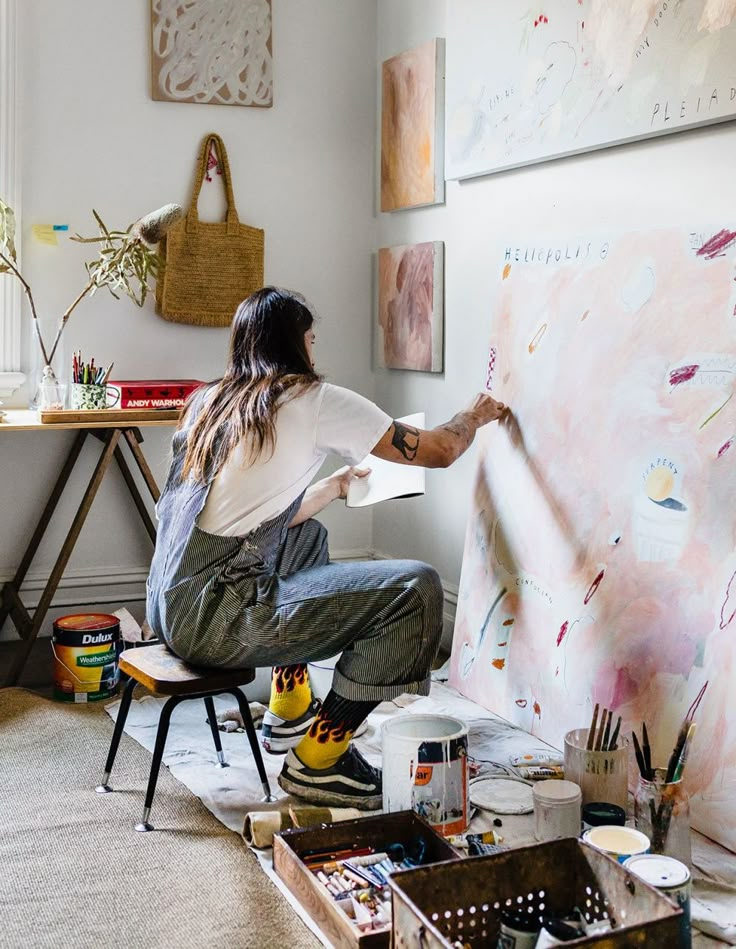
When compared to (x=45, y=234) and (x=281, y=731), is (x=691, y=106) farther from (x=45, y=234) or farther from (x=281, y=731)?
(x=45, y=234)

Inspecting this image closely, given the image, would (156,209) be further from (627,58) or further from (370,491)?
(627,58)

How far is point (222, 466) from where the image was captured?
2502mm

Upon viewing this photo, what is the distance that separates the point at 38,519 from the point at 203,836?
5.35 feet

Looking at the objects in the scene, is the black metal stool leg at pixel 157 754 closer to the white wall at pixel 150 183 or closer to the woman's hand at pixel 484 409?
the woman's hand at pixel 484 409

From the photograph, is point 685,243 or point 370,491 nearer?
point 685,243

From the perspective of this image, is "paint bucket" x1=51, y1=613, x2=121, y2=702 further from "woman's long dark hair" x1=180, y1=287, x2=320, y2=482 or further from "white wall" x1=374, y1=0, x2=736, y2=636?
A: "white wall" x1=374, y1=0, x2=736, y2=636

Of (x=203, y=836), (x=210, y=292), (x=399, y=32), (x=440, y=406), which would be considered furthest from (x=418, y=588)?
(x=399, y=32)

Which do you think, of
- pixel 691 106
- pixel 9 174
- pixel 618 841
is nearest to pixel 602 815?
pixel 618 841

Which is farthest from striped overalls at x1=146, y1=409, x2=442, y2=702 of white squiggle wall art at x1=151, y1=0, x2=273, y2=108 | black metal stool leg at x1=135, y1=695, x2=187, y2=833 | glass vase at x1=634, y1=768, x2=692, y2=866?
white squiggle wall art at x1=151, y1=0, x2=273, y2=108

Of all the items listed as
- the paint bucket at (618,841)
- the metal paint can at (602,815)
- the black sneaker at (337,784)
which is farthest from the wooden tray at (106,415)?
the paint bucket at (618,841)

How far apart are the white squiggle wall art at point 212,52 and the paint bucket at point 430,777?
7.65 feet

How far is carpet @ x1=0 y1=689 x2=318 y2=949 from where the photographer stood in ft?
6.88

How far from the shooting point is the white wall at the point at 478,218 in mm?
2502

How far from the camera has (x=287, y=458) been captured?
2504 millimetres
